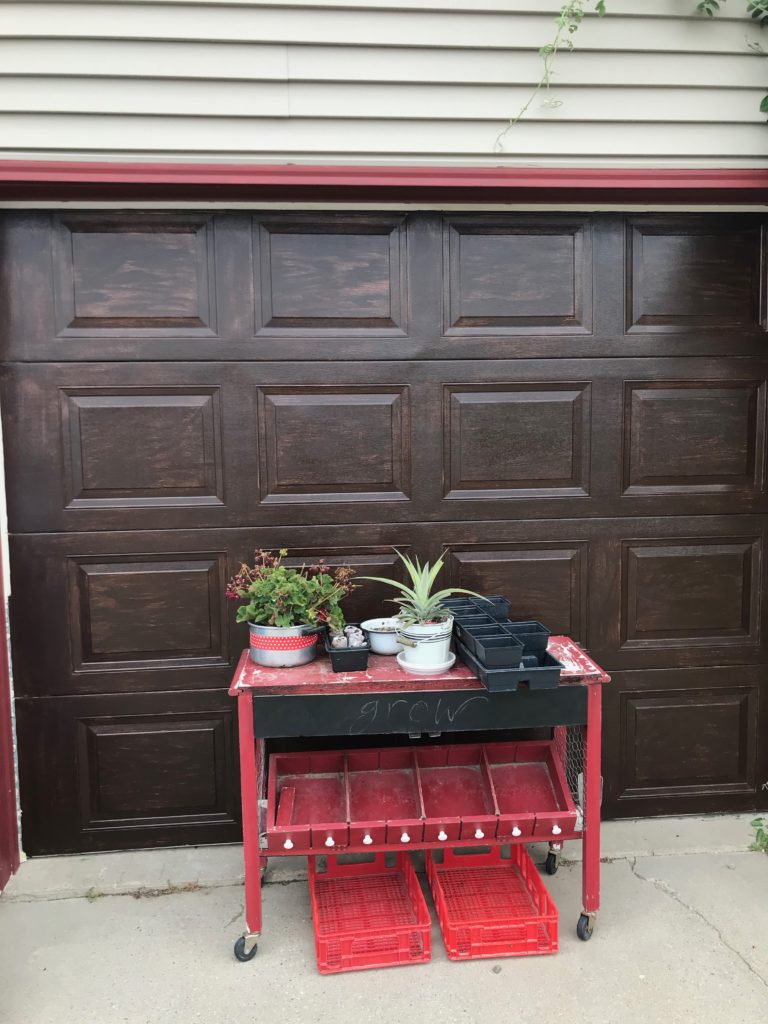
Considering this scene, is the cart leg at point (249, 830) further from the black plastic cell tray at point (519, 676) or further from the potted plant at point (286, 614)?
the black plastic cell tray at point (519, 676)

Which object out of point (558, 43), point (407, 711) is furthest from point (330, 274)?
point (407, 711)

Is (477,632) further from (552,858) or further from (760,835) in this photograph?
(760,835)

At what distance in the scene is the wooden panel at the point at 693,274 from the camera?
331 cm

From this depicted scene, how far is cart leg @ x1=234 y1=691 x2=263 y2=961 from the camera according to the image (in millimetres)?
2619

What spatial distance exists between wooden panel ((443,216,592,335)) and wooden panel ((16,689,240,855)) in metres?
2.11

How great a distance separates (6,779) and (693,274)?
12.7 feet

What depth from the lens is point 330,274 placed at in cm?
320

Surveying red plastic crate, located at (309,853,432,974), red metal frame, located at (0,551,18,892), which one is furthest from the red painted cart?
red metal frame, located at (0,551,18,892)

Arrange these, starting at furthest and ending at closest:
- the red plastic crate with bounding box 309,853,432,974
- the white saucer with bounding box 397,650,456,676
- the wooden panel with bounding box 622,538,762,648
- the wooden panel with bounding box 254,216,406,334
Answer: the wooden panel with bounding box 622,538,762,648
the wooden panel with bounding box 254,216,406,334
the white saucer with bounding box 397,650,456,676
the red plastic crate with bounding box 309,853,432,974

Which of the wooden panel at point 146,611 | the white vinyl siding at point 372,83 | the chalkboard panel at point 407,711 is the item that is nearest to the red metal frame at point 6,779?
the wooden panel at point 146,611

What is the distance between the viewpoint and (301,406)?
3232mm

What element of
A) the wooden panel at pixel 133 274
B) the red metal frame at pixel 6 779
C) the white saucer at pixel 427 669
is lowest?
the red metal frame at pixel 6 779

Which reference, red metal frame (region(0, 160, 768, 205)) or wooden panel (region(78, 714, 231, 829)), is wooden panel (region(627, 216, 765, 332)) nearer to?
red metal frame (region(0, 160, 768, 205))

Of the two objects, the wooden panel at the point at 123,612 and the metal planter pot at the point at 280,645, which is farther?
the wooden panel at the point at 123,612
